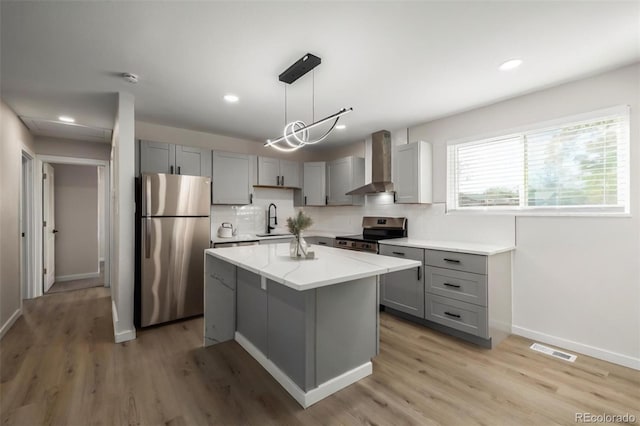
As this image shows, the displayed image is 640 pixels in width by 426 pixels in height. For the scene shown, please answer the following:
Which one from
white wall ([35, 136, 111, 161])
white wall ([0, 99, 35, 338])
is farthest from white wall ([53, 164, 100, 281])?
white wall ([0, 99, 35, 338])

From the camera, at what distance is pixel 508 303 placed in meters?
2.91

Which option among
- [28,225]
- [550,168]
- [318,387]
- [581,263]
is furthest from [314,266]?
[28,225]

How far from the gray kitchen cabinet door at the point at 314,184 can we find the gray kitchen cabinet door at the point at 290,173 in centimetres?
14

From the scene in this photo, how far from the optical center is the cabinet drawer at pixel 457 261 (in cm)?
262

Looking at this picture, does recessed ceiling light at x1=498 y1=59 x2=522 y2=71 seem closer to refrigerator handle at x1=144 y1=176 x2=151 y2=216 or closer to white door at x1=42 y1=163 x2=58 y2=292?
refrigerator handle at x1=144 y1=176 x2=151 y2=216

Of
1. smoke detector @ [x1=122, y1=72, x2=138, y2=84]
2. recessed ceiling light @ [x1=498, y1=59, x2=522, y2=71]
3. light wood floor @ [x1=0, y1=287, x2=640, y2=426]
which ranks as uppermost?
smoke detector @ [x1=122, y1=72, x2=138, y2=84]

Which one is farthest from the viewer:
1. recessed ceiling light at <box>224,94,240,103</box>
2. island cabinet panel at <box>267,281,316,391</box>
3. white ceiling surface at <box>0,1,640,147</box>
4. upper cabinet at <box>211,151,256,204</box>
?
upper cabinet at <box>211,151,256,204</box>

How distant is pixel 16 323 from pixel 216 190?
2618mm

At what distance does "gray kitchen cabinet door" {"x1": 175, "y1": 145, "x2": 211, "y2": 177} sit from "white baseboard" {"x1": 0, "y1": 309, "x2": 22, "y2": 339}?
90.7 inches

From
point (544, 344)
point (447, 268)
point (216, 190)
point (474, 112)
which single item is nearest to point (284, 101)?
point (216, 190)

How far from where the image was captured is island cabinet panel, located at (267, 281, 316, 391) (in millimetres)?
1826

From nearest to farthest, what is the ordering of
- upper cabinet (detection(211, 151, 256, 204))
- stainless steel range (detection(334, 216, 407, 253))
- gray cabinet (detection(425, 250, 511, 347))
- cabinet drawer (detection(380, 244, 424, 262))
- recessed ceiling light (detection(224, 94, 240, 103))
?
gray cabinet (detection(425, 250, 511, 347)) < recessed ceiling light (detection(224, 94, 240, 103)) < cabinet drawer (detection(380, 244, 424, 262)) < stainless steel range (detection(334, 216, 407, 253)) < upper cabinet (detection(211, 151, 256, 204))

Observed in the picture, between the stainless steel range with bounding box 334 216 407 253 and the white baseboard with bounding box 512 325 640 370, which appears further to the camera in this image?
the stainless steel range with bounding box 334 216 407 253

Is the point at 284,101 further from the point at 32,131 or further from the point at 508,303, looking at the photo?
the point at 32,131
